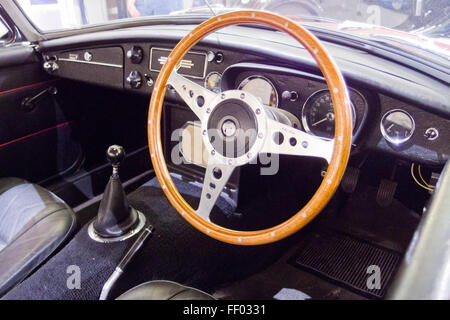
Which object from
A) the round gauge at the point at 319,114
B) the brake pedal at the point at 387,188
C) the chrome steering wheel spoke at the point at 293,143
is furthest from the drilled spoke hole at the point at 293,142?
the brake pedal at the point at 387,188

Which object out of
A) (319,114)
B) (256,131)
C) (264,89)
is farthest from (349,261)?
(256,131)

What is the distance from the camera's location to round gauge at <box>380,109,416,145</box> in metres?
1.03

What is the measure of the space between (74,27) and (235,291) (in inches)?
57.7

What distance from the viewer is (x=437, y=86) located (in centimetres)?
100

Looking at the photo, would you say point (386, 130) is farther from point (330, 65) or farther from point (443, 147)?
point (330, 65)

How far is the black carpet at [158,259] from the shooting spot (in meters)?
1.16

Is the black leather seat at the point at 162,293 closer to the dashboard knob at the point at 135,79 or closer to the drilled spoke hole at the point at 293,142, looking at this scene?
the drilled spoke hole at the point at 293,142

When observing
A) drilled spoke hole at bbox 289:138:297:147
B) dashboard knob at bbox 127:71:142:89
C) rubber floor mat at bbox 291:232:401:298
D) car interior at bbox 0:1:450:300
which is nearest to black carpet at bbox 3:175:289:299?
car interior at bbox 0:1:450:300

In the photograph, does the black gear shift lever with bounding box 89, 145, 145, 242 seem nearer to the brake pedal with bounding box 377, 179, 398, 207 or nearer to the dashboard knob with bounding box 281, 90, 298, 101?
the dashboard knob with bounding box 281, 90, 298, 101

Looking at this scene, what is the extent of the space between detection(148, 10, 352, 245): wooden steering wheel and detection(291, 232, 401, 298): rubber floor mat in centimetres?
85

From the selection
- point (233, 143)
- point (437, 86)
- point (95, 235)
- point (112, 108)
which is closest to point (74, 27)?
point (112, 108)

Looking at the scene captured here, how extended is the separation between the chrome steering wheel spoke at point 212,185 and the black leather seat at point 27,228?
0.52 m

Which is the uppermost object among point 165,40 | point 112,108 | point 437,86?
point 165,40

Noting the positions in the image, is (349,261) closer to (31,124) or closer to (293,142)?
(293,142)
